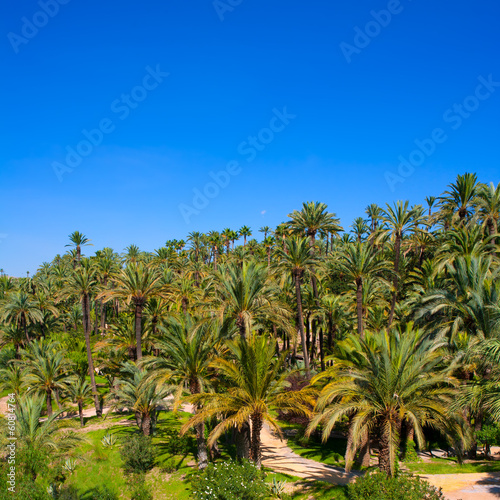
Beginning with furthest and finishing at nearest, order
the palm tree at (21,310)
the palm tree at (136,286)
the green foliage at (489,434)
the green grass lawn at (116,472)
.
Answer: the palm tree at (21,310)
the palm tree at (136,286)
the green grass lawn at (116,472)
the green foliage at (489,434)

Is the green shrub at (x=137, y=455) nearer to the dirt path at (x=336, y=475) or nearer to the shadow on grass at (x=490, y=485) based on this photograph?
the dirt path at (x=336, y=475)

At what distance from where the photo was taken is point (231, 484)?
15.2 meters

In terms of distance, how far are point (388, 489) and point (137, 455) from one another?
609 inches

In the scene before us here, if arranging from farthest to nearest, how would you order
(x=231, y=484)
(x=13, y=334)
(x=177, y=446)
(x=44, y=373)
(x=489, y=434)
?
(x=13, y=334) → (x=44, y=373) → (x=177, y=446) → (x=489, y=434) → (x=231, y=484)

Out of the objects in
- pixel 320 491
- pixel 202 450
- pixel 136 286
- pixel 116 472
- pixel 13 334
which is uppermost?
pixel 136 286

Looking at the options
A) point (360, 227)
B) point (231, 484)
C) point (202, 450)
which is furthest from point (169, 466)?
point (360, 227)

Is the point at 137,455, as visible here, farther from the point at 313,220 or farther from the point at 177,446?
the point at 313,220

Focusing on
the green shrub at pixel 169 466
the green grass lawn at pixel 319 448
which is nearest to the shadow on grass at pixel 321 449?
the green grass lawn at pixel 319 448

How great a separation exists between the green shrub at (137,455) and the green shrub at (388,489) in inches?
535

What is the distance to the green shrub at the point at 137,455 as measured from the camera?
2230 cm

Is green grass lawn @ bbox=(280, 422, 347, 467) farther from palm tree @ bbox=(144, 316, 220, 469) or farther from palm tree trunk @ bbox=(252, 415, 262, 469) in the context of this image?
→ palm tree @ bbox=(144, 316, 220, 469)

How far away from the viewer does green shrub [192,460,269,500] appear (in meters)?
15.1

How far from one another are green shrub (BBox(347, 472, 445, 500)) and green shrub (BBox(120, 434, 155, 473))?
1359cm

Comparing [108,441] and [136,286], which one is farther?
[136,286]
